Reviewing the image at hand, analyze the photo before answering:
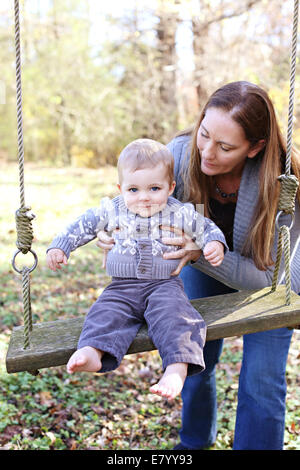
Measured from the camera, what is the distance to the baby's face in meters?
2.03

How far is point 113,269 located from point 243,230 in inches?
26.1

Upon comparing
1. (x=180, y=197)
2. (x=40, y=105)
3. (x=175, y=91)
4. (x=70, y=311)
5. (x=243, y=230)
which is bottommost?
(x=70, y=311)

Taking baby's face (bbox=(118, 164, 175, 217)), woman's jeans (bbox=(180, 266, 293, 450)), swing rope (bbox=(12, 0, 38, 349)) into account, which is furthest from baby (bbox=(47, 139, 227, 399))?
woman's jeans (bbox=(180, 266, 293, 450))

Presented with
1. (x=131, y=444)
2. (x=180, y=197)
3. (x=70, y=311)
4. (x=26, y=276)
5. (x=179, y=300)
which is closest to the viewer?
(x=26, y=276)

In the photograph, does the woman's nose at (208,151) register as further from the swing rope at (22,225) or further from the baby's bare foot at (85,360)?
the baby's bare foot at (85,360)

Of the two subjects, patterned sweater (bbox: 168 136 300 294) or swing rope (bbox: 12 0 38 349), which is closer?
swing rope (bbox: 12 0 38 349)

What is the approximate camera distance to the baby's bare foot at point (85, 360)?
5.68 feet

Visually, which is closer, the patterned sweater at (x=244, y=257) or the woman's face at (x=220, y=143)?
the woman's face at (x=220, y=143)

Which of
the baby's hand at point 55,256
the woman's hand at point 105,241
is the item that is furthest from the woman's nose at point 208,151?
the baby's hand at point 55,256

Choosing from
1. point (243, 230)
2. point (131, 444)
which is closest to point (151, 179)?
point (243, 230)

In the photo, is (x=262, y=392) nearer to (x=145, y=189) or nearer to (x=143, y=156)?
(x=145, y=189)

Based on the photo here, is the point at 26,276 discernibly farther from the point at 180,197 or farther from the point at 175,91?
the point at 175,91

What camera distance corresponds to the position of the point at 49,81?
15188mm

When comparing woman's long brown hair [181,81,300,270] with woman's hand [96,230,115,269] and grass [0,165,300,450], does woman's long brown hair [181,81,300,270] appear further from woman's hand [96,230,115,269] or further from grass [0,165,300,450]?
grass [0,165,300,450]
